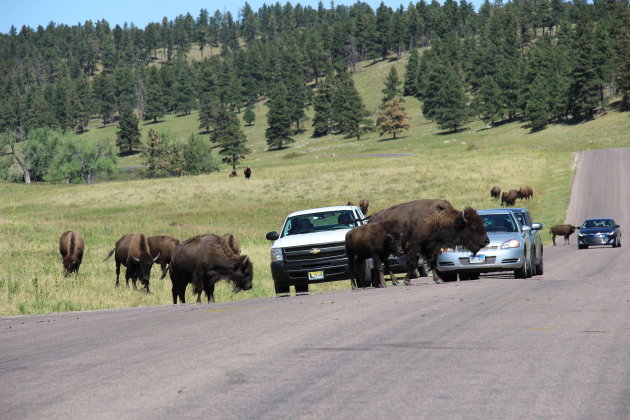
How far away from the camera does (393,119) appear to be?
14712 centimetres

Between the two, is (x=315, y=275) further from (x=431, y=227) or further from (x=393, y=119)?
(x=393, y=119)

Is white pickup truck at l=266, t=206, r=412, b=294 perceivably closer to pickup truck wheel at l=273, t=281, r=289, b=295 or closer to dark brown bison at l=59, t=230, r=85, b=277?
pickup truck wheel at l=273, t=281, r=289, b=295

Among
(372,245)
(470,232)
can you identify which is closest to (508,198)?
(470,232)

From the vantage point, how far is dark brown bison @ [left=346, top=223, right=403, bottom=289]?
17.1 m

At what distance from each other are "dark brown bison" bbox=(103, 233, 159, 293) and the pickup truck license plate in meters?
5.65

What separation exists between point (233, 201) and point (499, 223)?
4596 centimetres

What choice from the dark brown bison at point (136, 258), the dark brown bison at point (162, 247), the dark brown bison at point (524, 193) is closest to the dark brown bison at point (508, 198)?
the dark brown bison at point (524, 193)

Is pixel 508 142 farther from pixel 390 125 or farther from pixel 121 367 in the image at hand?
pixel 121 367

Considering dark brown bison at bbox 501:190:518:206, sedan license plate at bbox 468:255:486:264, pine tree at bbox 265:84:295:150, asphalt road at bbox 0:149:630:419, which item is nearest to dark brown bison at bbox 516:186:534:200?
dark brown bison at bbox 501:190:518:206

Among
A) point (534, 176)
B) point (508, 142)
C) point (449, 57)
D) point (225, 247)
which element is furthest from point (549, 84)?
point (225, 247)

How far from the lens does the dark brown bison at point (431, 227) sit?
57.6ft

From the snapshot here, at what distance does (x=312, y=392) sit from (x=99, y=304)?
13310 millimetres

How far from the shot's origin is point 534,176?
246ft

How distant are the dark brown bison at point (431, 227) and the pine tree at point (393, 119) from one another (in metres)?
129
